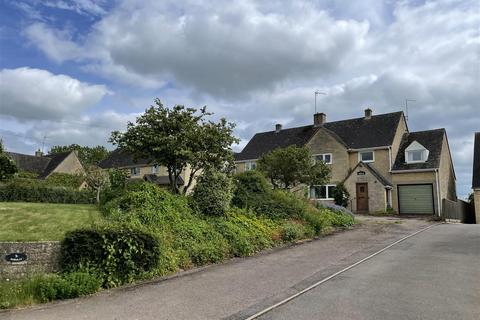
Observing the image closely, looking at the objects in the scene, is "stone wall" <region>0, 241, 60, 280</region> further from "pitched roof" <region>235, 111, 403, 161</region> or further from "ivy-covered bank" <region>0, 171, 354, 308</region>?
"pitched roof" <region>235, 111, 403, 161</region>

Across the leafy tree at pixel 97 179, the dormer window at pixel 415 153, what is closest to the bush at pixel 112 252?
the leafy tree at pixel 97 179

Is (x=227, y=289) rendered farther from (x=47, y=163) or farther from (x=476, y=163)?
(x=47, y=163)

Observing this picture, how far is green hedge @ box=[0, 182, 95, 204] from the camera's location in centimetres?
2397

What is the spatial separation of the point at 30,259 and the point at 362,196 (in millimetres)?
31105

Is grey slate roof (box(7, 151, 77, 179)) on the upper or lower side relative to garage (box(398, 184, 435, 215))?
upper

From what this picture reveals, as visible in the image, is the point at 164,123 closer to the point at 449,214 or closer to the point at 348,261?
the point at 348,261

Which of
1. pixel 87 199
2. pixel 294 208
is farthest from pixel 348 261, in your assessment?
pixel 87 199

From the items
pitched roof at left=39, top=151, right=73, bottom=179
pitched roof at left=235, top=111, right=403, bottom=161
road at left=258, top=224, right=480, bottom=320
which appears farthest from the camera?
pitched roof at left=39, top=151, right=73, bottom=179

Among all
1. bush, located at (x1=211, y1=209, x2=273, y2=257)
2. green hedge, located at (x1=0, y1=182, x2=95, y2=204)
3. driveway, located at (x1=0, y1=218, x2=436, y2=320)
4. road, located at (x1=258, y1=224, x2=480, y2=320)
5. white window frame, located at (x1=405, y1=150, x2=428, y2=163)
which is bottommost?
driveway, located at (x1=0, y1=218, x2=436, y2=320)

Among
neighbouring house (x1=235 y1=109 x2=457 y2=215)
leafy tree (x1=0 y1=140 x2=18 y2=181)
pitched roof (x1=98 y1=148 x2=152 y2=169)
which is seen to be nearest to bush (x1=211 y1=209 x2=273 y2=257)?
neighbouring house (x1=235 y1=109 x2=457 y2=215)

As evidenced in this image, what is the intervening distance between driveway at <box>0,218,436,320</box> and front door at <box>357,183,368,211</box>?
2047cm

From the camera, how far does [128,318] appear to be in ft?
26.6

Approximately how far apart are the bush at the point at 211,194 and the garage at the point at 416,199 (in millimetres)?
24391

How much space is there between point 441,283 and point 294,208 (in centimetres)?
1105
